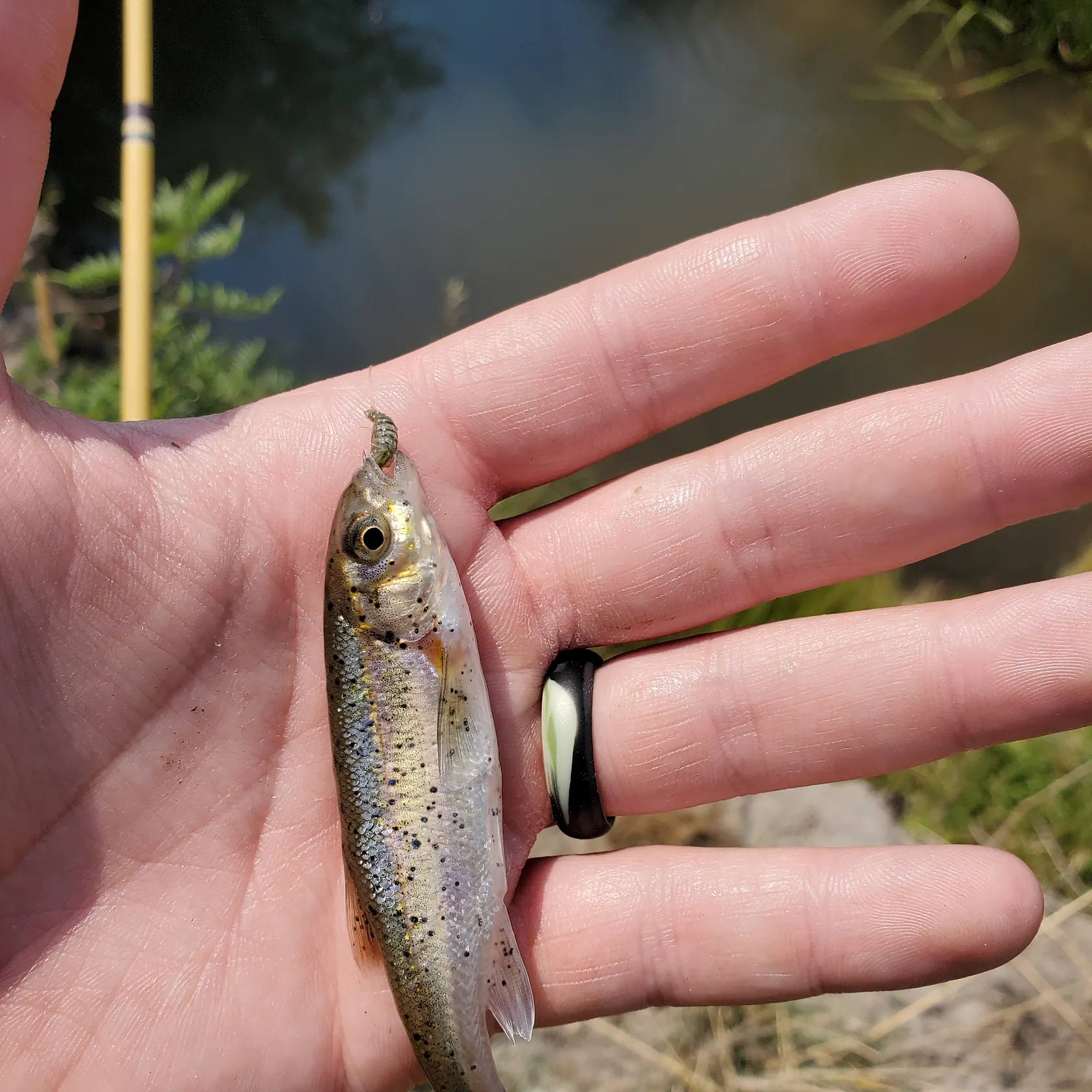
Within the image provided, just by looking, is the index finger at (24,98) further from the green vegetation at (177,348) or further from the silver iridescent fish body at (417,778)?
the green vegetation at (177,348)

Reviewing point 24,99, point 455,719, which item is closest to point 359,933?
point 455,719

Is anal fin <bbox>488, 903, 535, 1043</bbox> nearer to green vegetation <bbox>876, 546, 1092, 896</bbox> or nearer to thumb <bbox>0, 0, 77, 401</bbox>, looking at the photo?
thumb <bbox>0, 0, 77, 401</bbox>

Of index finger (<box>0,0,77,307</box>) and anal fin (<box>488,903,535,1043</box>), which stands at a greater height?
index finger (<box>0,0,77,307</box>)

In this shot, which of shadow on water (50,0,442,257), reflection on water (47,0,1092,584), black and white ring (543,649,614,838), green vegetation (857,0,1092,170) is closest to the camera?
black and white ring (543,649,614,838)

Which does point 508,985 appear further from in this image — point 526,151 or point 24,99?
point 526,151

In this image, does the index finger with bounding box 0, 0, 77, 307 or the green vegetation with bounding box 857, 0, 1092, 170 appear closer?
the index finger with bounding box 0, 0, 77, 307

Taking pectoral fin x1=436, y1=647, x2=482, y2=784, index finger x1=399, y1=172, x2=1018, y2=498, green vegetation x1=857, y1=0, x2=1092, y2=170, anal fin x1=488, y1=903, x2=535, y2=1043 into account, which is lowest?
anal fin x1=488, y1=903, x2=535, y2=1043

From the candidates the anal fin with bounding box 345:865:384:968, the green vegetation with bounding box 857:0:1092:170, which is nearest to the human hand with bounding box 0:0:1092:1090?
the anal fin with bounding box 345:865:384:968
